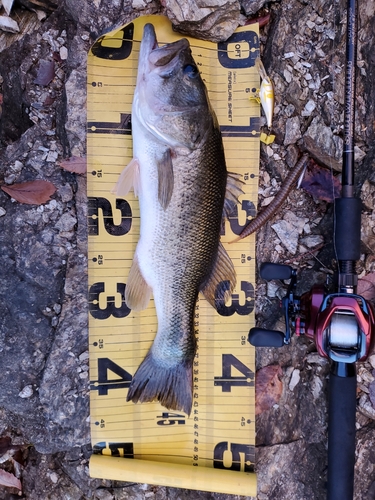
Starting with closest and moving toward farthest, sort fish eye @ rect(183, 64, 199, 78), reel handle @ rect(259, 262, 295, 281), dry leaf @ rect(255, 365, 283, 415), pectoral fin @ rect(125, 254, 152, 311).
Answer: fish eye @ rect(183, 64, 199, 78)
reel handle @ rect(259, 262, 295, 281)
pectoral fin @ rect(125, 254, 152, 311)
dry leaf @ rect(255, 365, 283, 415)

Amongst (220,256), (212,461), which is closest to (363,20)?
(220,256)

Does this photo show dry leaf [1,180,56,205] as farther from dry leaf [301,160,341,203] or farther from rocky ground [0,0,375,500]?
dry leaf [301,160,341,203]

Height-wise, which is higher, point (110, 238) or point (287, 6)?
point (287, 6)

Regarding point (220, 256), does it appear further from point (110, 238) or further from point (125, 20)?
point (125, 20)

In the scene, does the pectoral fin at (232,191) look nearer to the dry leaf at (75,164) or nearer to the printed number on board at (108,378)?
the dry leaf at (75,164)

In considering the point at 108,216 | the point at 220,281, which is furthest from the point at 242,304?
the point at 108,216

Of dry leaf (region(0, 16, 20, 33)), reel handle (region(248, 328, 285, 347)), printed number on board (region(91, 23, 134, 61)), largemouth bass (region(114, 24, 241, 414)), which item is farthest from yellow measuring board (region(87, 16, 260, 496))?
dry leaf (region(0, 16, 20, 33))
